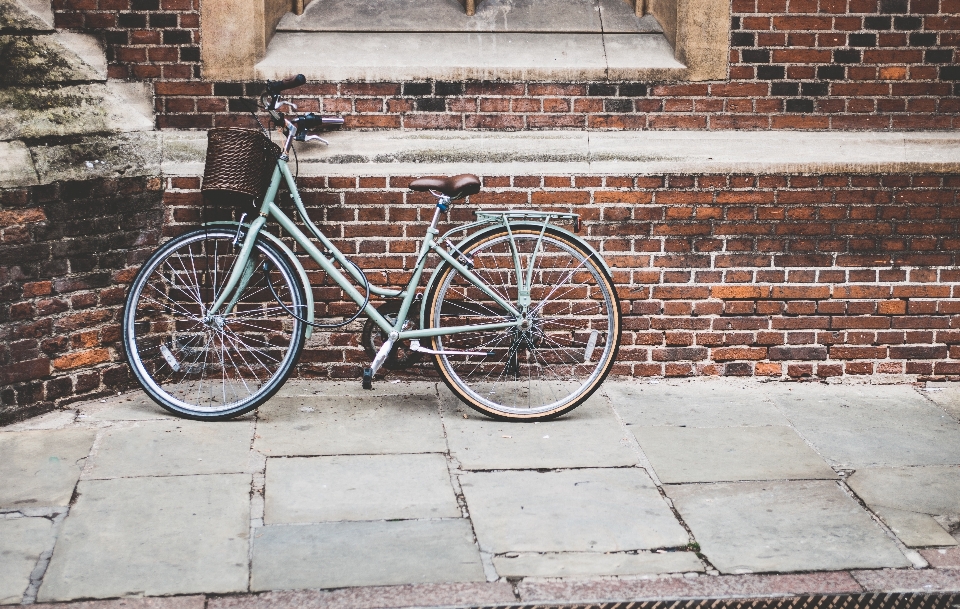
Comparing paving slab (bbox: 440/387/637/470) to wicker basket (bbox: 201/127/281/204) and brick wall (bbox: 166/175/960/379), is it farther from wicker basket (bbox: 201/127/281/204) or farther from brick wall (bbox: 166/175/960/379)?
wicker basket (bbox: 201/127/281/204)

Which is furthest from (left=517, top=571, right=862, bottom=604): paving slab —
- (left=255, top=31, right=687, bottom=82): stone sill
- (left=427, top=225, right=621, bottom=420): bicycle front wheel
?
(left=255, top=31, right=687, bottom=82): stone sill

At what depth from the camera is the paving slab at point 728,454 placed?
4.43m

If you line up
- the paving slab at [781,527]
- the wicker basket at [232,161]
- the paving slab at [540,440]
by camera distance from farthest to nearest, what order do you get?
the wicker basket at [232,161] < the paving slab at [540,440] < the paving slab at [781,527]

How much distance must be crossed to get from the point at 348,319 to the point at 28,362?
1.53m

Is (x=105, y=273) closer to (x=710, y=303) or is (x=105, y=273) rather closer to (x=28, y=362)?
(x=28, y=362)

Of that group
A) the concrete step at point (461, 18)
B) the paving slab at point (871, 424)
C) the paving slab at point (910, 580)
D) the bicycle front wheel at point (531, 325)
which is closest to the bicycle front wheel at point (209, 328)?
the bicycle front wheel at point (531, 325)

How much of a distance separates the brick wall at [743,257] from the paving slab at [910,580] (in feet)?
7.05

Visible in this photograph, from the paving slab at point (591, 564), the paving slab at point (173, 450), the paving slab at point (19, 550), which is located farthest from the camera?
the paving slab at point (173, 450)

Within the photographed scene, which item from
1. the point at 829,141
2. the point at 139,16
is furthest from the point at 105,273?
the point at 829,141

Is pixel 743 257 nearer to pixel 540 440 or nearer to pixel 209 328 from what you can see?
pixel 540 440

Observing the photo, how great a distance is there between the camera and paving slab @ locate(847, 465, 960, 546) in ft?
12.8

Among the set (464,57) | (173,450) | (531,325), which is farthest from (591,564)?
(464,57)

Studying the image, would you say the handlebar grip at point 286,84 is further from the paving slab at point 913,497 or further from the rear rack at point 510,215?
the paving slab at point 913,497

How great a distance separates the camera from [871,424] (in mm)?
5066
